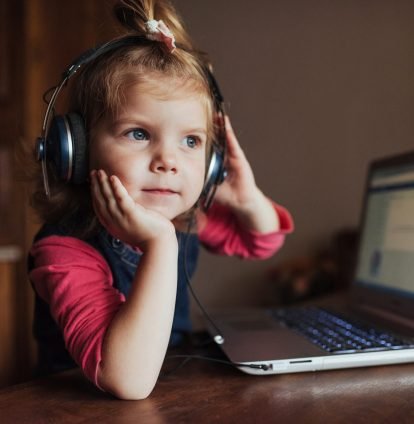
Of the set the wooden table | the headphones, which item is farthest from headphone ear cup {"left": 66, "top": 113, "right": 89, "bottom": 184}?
the wooden table

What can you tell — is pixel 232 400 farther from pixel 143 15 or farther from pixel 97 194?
pixel 143 15

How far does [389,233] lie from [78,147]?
669 millimetres

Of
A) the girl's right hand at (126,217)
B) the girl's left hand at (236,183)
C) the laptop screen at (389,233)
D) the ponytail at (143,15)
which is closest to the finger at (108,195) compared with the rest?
the girl's right hand at (126,217)

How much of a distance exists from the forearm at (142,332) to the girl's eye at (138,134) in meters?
0.16

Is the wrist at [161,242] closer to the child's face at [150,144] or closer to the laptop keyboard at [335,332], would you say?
the child's face at [150,144]

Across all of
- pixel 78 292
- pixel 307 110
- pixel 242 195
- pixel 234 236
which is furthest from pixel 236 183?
pixel 307 110

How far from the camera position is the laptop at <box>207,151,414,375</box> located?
2.25ft

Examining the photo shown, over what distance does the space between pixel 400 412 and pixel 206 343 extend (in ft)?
1.19

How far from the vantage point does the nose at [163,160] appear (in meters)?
0.69

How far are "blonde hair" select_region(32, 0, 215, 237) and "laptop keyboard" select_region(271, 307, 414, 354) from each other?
0.33 m

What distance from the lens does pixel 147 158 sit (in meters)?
0.69

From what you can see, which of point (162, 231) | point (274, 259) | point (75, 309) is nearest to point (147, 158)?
point (162, 231)

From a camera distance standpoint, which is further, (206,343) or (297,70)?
(297,70)

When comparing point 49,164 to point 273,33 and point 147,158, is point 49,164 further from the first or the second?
point 273,33
